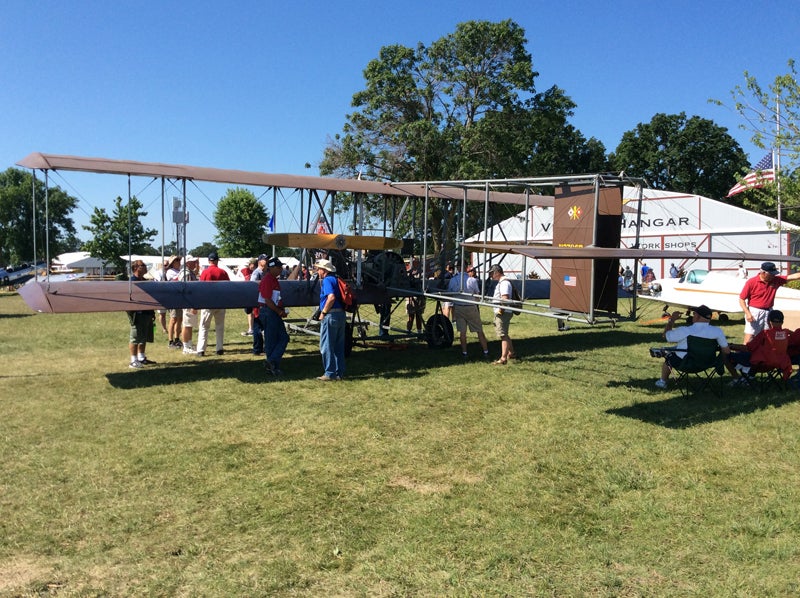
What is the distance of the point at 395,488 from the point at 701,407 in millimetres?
4483

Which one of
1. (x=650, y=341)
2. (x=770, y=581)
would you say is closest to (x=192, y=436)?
(x=770, y=581)

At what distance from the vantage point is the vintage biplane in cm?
773

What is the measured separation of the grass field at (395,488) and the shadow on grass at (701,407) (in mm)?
49

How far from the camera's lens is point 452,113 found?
35875 millimetres

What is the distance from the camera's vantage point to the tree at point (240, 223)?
68.4 metres

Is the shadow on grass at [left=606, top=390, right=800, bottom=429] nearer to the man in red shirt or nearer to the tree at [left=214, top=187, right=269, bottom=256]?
the man in red shirt

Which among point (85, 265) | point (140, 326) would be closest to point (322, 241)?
point (140, 326)

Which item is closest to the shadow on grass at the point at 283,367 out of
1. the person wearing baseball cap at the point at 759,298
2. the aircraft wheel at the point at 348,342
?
the aircraft wheel at the point at 348,342

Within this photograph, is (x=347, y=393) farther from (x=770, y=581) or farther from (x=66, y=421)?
(x=770, y=581)

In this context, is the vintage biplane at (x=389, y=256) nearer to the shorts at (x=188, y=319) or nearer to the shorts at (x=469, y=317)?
the shorts at (x=469, y=317)

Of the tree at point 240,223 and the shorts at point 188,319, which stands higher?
the tree at point 240,223

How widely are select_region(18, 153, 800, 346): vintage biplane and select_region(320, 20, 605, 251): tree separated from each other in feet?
72.1

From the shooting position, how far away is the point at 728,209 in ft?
86.6

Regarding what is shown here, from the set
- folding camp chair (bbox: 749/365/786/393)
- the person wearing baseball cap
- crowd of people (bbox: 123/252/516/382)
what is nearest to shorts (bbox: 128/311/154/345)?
crowd of people (bbox: 123/252/516/382)
